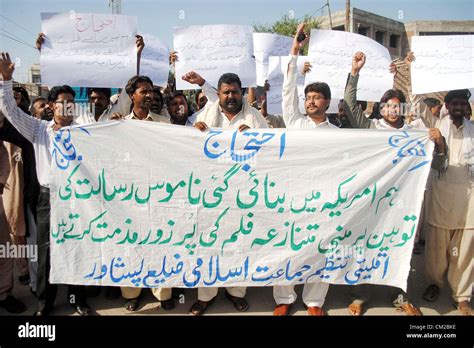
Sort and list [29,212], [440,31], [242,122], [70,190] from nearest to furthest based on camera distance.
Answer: [70,190], [242,122], [29,212], [440,31]

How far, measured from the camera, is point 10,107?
2.84 meters

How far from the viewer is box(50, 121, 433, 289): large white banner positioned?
9.96 ft

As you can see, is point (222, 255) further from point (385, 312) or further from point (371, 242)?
point (385, 312)

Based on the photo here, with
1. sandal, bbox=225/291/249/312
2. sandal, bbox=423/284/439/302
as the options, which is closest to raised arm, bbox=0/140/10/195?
sandal, bbox=225/291/249/312

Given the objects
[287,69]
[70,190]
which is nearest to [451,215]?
[287,69]

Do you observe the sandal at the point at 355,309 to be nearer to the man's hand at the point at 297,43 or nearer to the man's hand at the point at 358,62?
the man's hand at the point at 358,62

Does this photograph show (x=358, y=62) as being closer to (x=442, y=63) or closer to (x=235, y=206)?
(x=442, y=63)

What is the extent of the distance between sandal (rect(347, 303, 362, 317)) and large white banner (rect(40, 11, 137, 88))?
2910 mm

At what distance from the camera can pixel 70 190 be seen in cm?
301

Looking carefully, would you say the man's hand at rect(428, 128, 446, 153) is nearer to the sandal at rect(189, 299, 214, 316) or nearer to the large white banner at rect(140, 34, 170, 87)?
the sandal at rect(189, 299, 214, 316)

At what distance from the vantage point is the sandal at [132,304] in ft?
10.8

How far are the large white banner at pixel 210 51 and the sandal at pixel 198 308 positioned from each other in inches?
84.5

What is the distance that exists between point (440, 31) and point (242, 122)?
2564 cm

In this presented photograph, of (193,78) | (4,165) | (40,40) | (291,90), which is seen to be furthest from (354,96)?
(4,165)
